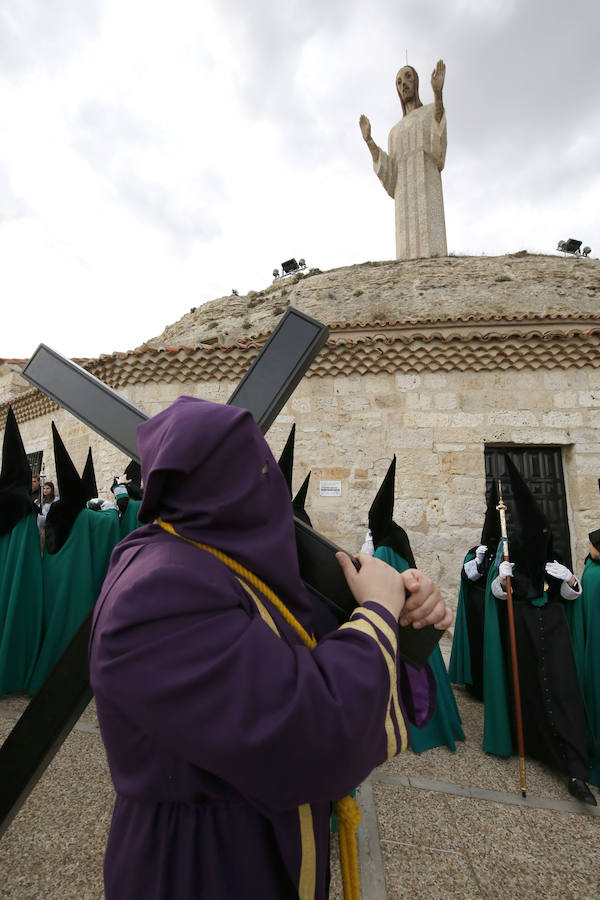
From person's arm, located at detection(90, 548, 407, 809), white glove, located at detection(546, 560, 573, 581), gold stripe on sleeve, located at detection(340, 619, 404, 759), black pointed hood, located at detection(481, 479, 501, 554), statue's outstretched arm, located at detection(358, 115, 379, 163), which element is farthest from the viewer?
statue's outstretched arm, located at detection(358, 115, 379, 163)

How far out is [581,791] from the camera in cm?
302

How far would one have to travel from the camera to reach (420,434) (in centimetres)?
699

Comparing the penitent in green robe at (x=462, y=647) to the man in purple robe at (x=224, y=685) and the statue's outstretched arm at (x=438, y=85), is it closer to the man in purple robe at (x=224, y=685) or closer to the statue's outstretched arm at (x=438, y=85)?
the man in purple robe at (x=224, y=685)

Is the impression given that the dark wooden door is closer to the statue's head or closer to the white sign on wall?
the white sign on wall

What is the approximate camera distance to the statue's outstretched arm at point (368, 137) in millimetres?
17844

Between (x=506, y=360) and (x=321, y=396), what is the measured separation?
2.94 metres

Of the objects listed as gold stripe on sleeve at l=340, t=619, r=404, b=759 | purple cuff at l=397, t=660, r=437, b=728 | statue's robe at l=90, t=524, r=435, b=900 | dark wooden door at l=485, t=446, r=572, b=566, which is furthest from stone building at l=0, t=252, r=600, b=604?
statue's robe at l=90, t=524, r=435, b=900

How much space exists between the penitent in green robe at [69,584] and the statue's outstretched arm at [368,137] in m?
18.9

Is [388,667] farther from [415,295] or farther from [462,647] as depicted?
[415,295]

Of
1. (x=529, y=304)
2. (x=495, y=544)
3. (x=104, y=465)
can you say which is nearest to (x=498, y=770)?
(x=495, y=544)

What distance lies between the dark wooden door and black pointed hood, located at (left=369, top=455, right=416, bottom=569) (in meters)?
3.10

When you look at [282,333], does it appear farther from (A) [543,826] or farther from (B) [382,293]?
(B) [382,293]

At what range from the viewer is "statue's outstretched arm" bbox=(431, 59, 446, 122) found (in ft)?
53.5

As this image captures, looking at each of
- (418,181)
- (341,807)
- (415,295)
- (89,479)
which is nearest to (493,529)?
(341,807)
